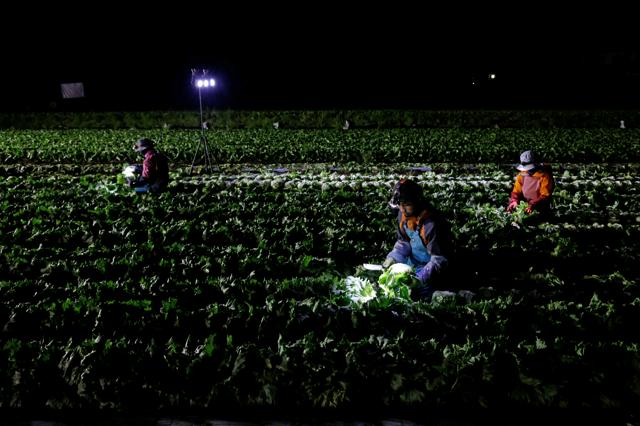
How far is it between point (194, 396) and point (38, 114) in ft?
116

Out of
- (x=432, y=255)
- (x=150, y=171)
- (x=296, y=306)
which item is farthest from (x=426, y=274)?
(x=150, y=171)

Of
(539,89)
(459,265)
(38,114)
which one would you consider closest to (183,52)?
(38,114)

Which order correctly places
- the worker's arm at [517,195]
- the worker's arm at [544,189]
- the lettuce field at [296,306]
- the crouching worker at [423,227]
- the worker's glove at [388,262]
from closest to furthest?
the lettuce field at [296,306] → the crouching worker at [423,227] → the worker's glove at [388,262] → the worker's arm at [544,189] → the worker's arm at [517,195]

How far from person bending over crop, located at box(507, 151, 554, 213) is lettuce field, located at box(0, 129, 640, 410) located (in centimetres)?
32

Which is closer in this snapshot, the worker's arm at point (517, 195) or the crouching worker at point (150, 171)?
the worker's arm at point (517, 195)

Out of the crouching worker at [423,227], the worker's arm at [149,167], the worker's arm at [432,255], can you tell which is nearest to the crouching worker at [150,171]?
the worker's arm at [149,167]

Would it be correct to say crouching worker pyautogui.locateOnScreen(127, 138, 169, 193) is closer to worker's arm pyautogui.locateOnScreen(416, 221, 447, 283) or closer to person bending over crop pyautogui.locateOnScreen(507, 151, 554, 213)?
worker's arm pyautogui.locateOnScreen(416, 221, 447, 283)

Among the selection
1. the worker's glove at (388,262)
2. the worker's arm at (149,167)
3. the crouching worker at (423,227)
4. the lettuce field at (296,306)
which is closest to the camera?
the lettuce field at (296,306)

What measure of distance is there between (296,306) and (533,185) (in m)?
5.45

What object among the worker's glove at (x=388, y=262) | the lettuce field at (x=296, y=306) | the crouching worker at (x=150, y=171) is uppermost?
the crouching worker at (x=150, y=171)

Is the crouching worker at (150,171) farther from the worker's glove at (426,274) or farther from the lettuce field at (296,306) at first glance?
the worker's glove at (426,274)

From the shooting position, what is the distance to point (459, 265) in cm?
588

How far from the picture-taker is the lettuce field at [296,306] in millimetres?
3541

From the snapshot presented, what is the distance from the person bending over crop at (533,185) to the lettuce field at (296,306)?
32cm
